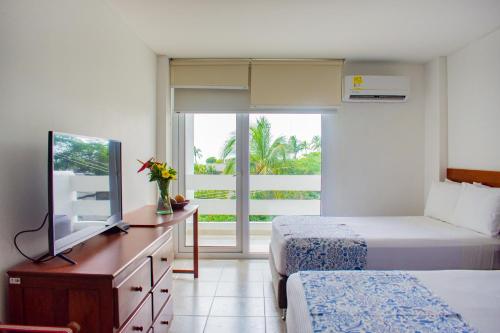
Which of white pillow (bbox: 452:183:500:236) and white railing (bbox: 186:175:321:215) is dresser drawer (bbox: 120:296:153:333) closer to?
white railing (bbox: 186:175:321:215)

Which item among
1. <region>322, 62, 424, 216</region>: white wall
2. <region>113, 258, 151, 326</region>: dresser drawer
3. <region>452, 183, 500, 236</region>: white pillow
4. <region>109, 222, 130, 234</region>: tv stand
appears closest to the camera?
<region>113, 258, 151, 326</region>: dresser drawer

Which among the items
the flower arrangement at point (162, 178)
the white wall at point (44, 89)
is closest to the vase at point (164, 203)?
the flower arrangement at point (162, 178)

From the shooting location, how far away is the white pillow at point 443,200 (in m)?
3.14

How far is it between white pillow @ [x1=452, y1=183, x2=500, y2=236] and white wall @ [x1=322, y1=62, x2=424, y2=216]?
0.92 metres

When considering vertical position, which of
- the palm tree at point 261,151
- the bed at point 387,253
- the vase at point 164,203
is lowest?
the bed at point 387,253

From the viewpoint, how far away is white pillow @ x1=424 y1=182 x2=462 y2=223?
10.3 ft

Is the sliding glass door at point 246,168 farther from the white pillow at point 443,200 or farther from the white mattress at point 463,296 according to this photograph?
the white mattress at point 463,296

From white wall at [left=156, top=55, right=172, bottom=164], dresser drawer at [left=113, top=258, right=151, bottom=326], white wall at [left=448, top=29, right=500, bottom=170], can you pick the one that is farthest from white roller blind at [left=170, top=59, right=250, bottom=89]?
dresser drawer at [left=113, top=258, right=151, bottom=326]

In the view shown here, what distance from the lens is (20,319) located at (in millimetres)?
1401

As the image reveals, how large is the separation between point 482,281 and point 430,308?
0.55 metres

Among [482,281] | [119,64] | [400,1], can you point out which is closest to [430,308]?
[482,281]

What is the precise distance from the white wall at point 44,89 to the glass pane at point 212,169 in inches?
52.0

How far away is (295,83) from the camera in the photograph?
370 cm

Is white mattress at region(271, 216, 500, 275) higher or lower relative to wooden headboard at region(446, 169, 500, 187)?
lower
